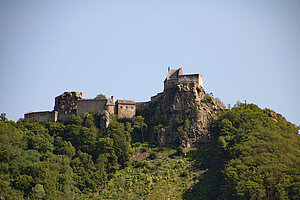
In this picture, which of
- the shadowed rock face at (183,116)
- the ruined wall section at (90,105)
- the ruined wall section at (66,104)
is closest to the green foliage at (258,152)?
the shadowed rock face at (183,116)

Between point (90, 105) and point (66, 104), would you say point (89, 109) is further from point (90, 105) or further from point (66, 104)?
point (66, 104)

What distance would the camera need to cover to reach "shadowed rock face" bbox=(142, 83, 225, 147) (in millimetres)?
101375

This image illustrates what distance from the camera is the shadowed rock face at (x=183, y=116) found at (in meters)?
101

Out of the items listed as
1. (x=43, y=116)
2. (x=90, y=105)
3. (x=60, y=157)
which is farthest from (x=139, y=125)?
(x=43, y=116)

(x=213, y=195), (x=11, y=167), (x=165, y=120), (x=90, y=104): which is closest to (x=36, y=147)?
(x=11, y=167)

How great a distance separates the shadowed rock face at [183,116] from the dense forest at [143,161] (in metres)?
1.80

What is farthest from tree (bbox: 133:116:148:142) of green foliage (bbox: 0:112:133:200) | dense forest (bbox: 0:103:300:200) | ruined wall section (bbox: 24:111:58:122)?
ruined wall section (bbox: 24:111:58:122)

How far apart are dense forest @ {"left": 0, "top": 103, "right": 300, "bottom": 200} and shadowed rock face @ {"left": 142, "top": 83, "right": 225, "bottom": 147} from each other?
5.90 ft

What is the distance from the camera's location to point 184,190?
88812mm

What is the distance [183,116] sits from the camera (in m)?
104

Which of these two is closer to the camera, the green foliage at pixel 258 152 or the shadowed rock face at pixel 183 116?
the green foliage at pixel 258 152

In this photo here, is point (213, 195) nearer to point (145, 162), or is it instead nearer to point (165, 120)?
point (145, 162)

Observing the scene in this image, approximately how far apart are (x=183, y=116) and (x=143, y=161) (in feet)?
41.9

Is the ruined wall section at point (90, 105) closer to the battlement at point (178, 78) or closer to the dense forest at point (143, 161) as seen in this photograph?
the dense forest at point (143, 161)
